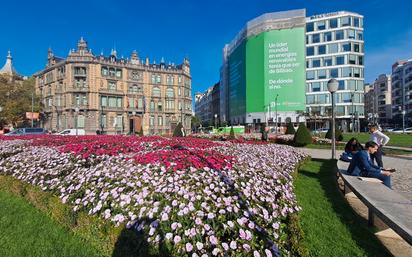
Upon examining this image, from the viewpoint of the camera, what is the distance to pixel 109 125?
56.2 meters

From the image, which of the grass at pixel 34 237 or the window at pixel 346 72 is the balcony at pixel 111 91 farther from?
the grass at pixel 34 237

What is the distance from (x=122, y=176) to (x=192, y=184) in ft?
4.52

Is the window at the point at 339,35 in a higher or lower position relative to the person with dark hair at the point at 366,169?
higher

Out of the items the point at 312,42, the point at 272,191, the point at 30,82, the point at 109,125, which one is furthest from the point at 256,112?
the point at 272,191

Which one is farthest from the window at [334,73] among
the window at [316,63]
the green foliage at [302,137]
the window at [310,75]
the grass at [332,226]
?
the grass at [332,226]

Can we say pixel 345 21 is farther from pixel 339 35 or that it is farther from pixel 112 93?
pixel 112 93

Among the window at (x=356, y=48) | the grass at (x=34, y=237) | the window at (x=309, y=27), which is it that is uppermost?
the window at (x=309, y=27)

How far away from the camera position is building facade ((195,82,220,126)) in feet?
354

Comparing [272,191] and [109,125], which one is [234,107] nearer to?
[109,125]

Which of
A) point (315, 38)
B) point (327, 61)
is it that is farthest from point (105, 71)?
point (327, 61)

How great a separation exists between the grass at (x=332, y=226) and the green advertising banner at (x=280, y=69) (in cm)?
5019

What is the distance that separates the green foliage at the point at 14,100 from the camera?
4850 cm

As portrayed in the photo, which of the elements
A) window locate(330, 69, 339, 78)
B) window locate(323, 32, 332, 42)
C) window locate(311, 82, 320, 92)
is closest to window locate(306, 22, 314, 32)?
window locate(323, 32, 332, 42)

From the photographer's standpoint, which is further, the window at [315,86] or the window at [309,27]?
the window at [309,27]
